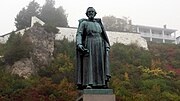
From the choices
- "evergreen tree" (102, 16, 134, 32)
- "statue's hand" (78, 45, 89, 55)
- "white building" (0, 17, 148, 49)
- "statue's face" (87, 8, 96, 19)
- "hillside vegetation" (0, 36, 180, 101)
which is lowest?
"hillside vegetation" (0, 36, 180, 101)

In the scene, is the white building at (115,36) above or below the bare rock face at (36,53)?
above

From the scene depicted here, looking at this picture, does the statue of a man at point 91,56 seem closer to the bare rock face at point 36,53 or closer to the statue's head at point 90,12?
the statue's head at point 90,12

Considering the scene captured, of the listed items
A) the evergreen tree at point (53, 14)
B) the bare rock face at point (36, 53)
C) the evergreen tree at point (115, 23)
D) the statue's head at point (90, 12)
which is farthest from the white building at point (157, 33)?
the statue's head at point (90, 12)

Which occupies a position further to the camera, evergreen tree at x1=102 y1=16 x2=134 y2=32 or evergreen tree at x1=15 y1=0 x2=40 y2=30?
evergreen tree at x1=102 y1=16 x2=134 y2=32

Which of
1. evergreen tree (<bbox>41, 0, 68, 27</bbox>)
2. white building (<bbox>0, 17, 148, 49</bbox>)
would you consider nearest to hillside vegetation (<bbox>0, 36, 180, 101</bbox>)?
white building (<bbox>0, 17, 148, 49</bbox>)

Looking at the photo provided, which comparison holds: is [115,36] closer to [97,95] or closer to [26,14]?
[26,14]

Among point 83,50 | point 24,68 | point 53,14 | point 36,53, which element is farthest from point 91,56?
point 53,14

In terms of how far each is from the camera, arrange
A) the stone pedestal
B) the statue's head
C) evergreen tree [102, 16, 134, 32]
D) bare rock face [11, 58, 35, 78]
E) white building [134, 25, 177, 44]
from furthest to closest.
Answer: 1. white building [134, 25, 177, 44]
2. evergreen tree [102, 16, 134, 32]
3. bare rock face [11, 58, 35, 78]
4. the statue's head
5. the stone pedestal

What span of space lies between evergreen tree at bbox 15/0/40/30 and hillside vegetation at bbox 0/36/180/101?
902cm

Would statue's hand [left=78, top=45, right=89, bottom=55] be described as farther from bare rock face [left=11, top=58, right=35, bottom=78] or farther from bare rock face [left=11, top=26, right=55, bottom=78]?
bare rock face [left=11, top=26, right=55, bottom=78]

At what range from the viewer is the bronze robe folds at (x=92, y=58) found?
27.1 feet

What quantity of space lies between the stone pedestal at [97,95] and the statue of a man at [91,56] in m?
0.24

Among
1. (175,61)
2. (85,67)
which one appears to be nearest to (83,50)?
(85,67)

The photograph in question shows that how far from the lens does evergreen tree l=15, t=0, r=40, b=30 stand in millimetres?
48141
